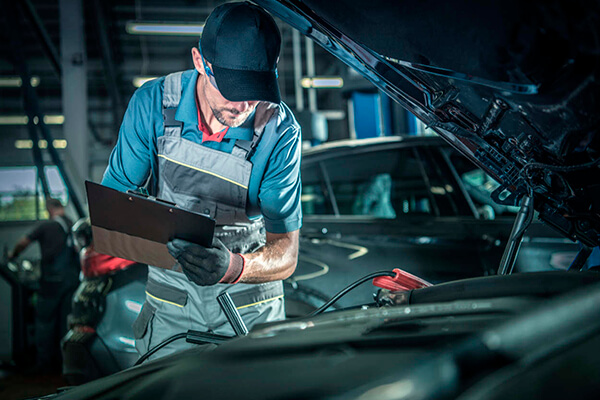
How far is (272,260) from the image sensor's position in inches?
56.9

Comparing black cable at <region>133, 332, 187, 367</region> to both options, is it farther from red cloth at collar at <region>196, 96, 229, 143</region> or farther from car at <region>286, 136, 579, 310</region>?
car at <region>286, 136, 579, 310</region>

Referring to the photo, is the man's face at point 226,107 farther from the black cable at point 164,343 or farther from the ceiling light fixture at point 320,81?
the ceiling light fixture at point 320,81

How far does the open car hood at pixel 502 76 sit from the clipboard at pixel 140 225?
495 millimetres

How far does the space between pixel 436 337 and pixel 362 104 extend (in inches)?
213

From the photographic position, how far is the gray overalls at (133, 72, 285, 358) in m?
1.45

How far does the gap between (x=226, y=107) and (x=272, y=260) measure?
1.51 ft

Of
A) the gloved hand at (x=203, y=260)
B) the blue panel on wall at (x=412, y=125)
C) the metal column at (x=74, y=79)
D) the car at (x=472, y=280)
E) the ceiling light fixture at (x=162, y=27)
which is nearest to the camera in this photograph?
the car at (x=472, y=280)

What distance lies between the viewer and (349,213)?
8.44 feet

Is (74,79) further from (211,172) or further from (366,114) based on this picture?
(211,172)

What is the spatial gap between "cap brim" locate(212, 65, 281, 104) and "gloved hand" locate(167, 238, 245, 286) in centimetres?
A: 39

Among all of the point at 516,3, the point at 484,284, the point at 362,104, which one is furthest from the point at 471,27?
the point at 362,104

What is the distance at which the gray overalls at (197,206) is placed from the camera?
1.45 m

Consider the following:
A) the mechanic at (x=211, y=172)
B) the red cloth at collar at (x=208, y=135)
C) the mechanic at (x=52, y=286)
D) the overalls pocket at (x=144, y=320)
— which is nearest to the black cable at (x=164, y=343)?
the mechanic at (x=211, y=172)

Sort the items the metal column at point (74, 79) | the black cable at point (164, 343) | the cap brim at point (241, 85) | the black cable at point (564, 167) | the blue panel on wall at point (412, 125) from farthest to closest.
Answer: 1. the metal column at point (74, 79)
2. the blue panel on wall at point (412, 125)
3. the cap brim at point (241, 85)
4. the black cable at point (164, 343)
5. the black cable at point (564, 167)
